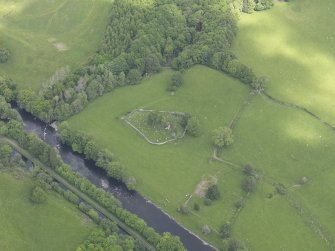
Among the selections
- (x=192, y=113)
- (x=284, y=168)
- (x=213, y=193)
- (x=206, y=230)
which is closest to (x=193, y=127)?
(x=192, y=113)

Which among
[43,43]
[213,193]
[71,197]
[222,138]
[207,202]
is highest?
[43,43]

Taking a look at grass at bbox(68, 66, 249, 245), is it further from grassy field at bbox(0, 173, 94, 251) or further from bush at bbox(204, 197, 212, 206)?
grassy field at bbox(0, 173, 94, 251)

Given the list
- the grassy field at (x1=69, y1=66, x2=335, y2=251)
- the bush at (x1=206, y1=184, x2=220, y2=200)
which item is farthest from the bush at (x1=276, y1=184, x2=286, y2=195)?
the bush at (x1=206, y1=184, x2=220, y2=200)

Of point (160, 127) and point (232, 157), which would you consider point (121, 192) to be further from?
point (232, 157)

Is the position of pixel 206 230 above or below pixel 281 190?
below

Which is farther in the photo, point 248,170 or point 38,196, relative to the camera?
point 248,170

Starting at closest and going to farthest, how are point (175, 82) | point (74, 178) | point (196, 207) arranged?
point (196, 207) → point (74, 178) → point (175, 82)

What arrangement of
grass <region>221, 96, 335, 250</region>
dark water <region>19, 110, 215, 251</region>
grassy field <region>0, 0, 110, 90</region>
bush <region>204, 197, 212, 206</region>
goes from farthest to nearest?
grassy field <region>0, 0, 110, 90</region>
bush <region>204, 197, 212, 206</region>
grass <region>221, 96, 335, 250</region>
dark water <region>19, 110, 215, 251</region>
